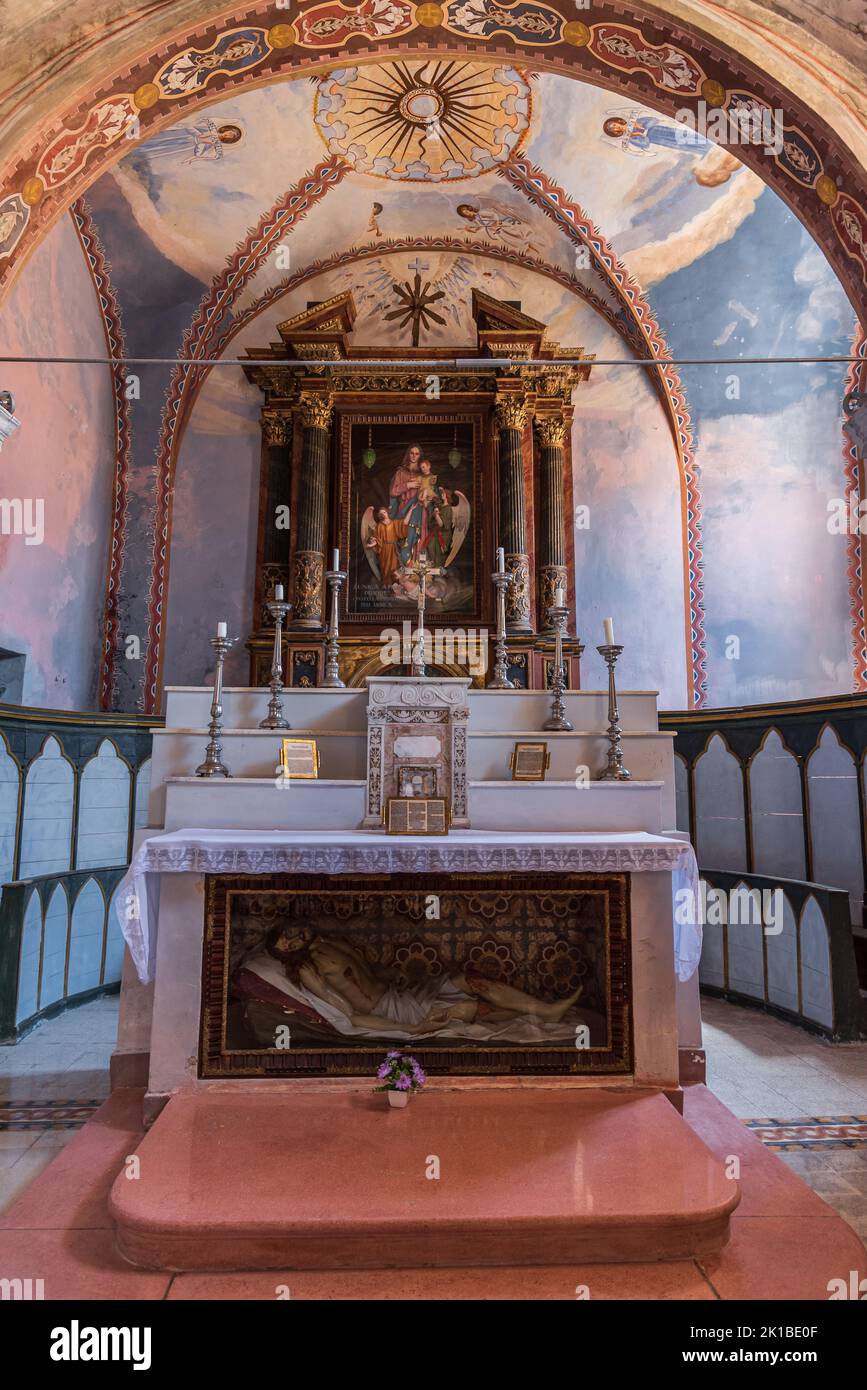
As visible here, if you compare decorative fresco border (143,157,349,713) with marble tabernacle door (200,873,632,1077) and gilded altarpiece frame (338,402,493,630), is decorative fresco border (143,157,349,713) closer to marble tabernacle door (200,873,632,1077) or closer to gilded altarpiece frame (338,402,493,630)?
gilded altarpiece frame (338,402,493,630)

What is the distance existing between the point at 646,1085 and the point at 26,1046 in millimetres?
4140

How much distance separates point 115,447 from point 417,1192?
8489mm

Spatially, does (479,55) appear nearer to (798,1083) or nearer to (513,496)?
(513,496)

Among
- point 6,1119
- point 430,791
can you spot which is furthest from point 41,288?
point 6,1119

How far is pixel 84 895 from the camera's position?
7129 mm

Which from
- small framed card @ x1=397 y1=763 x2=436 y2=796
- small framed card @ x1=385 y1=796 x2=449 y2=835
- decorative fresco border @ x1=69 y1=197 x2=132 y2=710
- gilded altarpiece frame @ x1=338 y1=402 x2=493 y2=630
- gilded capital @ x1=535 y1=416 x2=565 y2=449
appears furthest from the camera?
gilded capital @ x1=535 y1=416 x2=565 y2=449

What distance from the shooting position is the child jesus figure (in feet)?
30.1

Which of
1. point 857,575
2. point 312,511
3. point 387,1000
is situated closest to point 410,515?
point 312,511

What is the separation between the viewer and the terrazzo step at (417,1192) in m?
3.03

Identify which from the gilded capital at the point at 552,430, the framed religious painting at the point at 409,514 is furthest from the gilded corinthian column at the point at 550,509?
the framed religious painting at the point at 409,514

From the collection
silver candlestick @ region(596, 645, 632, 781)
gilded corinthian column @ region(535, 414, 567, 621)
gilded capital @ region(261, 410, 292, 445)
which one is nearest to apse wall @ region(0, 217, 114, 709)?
gilded capital @ region(261, 410, 292, 445)

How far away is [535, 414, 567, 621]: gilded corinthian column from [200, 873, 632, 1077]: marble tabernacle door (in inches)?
195

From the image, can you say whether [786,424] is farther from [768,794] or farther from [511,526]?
[768,794]

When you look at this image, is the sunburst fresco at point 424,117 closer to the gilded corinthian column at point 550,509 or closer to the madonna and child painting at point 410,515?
the madonna and child painting at point 410,515
